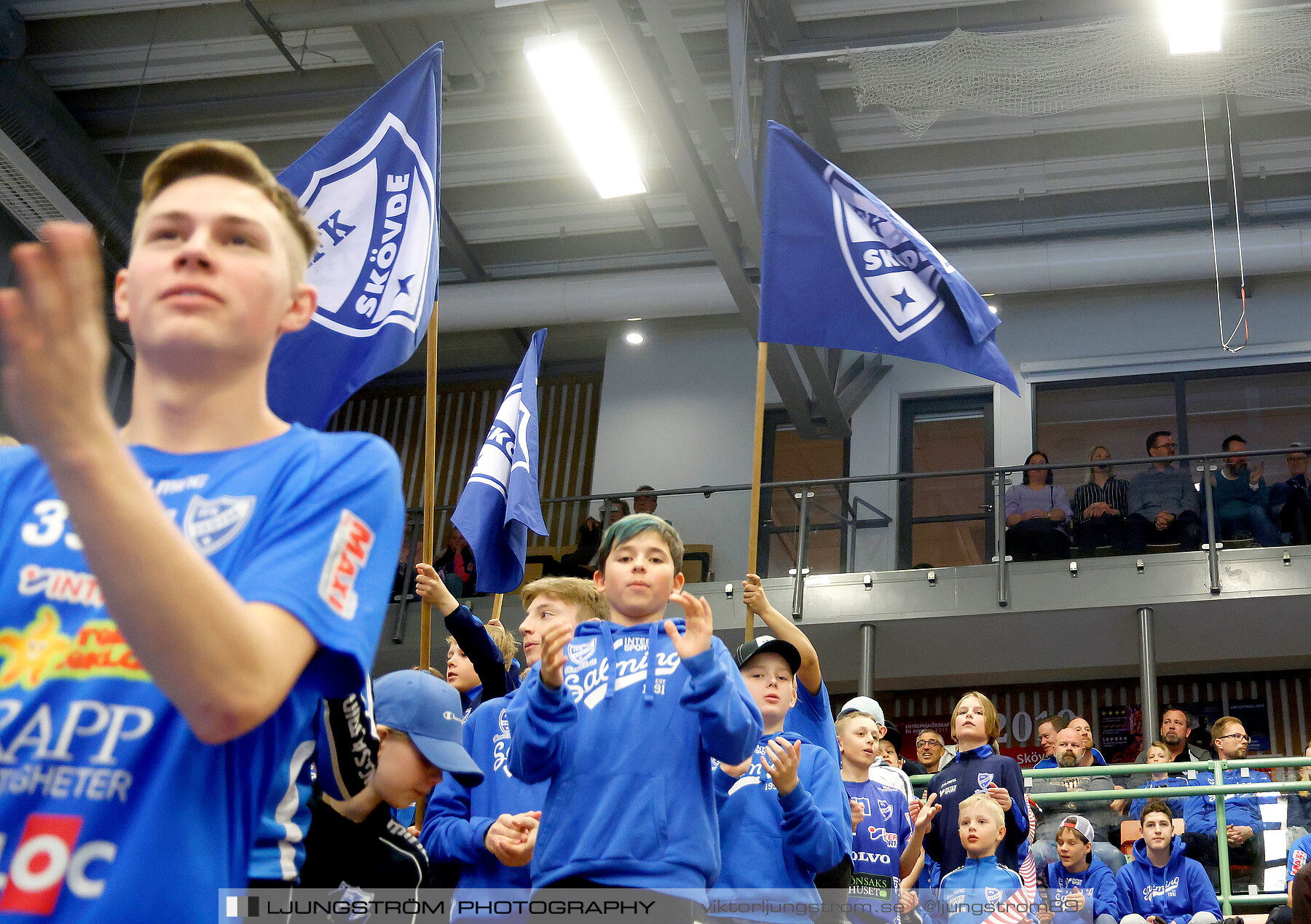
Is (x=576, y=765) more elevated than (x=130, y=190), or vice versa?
(x=130, y=190)

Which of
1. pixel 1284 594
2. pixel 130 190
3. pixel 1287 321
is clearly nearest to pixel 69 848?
pixel 1284 594

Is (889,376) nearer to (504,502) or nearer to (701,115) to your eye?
(701,115)

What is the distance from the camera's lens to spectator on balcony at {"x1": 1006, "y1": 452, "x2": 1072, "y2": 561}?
12000mm

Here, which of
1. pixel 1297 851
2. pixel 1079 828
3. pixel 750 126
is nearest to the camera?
pixel 1297 851

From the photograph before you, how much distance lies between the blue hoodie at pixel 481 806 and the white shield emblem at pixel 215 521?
6.99 feet

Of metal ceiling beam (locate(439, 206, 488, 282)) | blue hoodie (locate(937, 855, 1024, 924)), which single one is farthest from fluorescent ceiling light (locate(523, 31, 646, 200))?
blue hoodie (locate(937, 855, 1024, 924))

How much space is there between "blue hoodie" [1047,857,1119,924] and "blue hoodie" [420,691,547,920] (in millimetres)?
3278

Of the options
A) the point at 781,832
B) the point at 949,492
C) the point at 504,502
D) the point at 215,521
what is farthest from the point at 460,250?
the point at 215,521

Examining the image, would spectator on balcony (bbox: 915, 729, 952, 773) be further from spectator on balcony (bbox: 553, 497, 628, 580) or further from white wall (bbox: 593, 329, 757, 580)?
white wall (bbox: 593, 329, 757, 580)

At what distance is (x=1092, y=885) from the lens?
20.3 feet

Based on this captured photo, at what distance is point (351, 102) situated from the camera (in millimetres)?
12172

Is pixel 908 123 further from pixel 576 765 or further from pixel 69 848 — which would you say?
pixel 69 848

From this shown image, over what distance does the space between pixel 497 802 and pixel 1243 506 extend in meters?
9.80

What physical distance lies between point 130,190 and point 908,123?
8.02 meters
